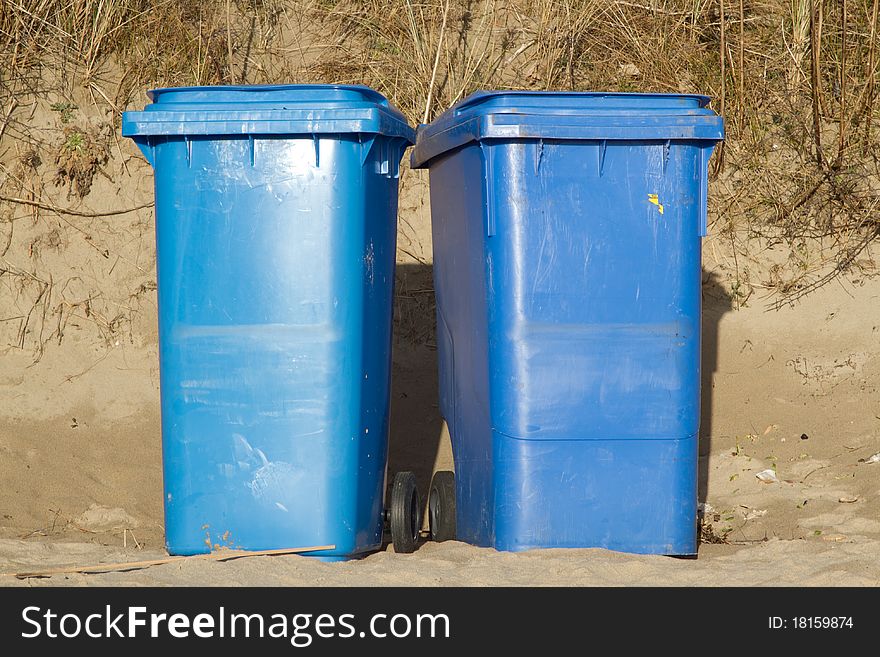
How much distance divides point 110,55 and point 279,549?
175 inches

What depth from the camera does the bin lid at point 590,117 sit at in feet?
12.3

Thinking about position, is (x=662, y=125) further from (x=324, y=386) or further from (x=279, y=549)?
(x=279, y=549)

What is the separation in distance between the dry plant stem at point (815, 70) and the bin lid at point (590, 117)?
3169 millimetres

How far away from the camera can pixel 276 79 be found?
7.25m

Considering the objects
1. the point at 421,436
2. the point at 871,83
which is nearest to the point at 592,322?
the point at 421,436

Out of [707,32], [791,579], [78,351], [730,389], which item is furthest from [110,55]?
[791,579]

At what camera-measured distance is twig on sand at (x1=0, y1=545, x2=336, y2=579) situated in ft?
11.5

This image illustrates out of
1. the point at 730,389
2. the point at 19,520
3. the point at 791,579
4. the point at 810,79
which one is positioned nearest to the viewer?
the point at 791,579

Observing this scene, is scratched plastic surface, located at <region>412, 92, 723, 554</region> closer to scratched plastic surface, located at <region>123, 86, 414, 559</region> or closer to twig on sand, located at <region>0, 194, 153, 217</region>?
scratched plastic surface, located at <region>123, 86, 414, 559</region>

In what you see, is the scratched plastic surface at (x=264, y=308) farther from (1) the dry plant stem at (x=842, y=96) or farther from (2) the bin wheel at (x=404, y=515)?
(1) the dry plant stem at (x=842, y=96)

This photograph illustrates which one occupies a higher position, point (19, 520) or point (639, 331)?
point (639, 331)

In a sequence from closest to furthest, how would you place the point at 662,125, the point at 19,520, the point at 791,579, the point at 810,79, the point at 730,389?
the point at 791,579
the point at 662,125
the point at 19,520
the point at 730,389
the point at 810,79

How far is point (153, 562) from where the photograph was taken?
11.9ft

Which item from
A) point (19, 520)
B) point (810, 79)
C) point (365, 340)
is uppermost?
point (810, 79)
